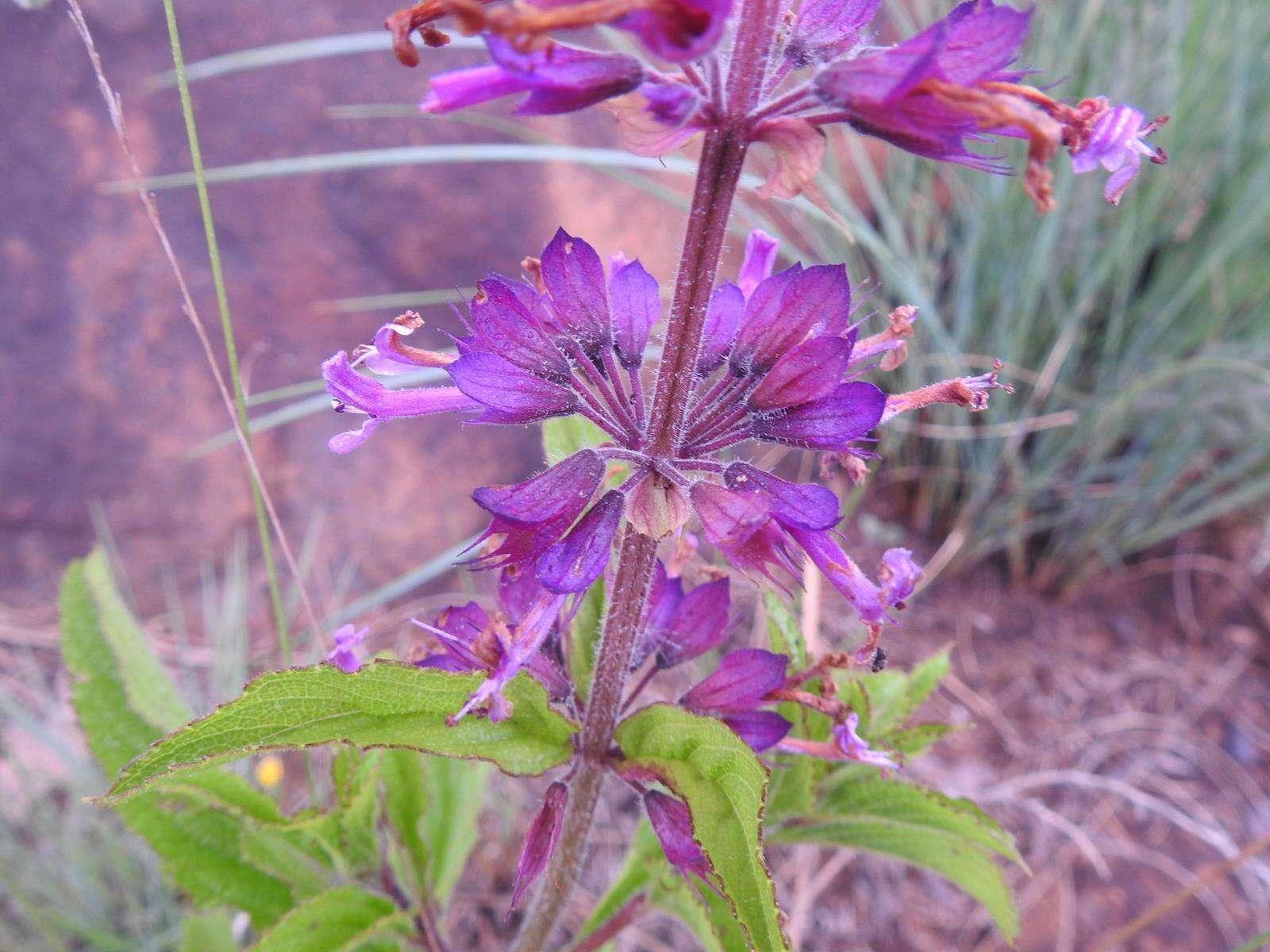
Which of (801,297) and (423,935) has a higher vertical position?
(801,297)

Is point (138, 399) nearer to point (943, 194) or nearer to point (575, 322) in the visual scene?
point (575, 322)

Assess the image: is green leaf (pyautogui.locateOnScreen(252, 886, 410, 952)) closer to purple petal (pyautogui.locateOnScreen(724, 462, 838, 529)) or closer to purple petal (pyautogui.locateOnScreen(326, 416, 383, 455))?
purple petal (pyautogui.locateOnScreen(326, 416, 383, 455))

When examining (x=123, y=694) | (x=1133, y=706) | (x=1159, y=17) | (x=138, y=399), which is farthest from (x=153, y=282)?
(x=1159, y=17)

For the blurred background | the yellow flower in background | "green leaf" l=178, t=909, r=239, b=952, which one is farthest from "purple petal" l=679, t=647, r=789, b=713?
the blurred background

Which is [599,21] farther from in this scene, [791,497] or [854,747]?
[854,747]

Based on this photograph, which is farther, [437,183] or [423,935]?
[437,183]

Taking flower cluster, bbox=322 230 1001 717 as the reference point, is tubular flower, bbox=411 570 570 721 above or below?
below
